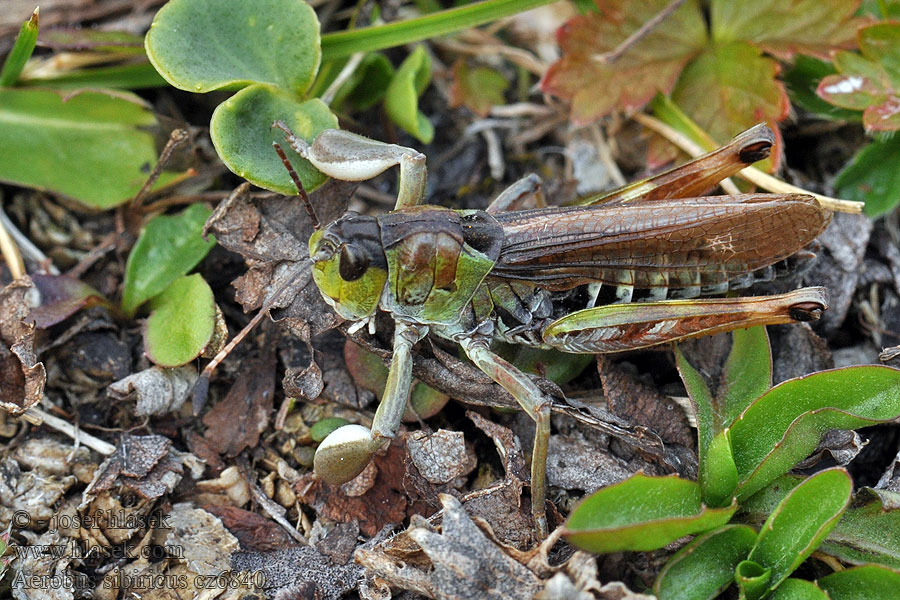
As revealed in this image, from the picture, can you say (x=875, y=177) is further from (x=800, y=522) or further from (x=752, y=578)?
(x=752, y=578)

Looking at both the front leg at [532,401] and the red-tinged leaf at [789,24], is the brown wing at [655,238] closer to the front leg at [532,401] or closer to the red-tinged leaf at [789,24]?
the front leg at [532,401]

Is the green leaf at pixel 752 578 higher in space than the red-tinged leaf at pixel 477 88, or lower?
lower

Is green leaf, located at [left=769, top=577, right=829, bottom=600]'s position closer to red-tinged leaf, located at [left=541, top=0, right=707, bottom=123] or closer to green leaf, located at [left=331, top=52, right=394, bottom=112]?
red-tinged leaf, located at [left=541, top=0, right=707, bottom=123]

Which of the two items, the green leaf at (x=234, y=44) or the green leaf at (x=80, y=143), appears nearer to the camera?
the green leaf at (x=234, y=44)

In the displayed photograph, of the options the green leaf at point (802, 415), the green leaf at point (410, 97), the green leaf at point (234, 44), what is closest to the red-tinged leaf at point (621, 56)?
the green leaf at point (410, 97)

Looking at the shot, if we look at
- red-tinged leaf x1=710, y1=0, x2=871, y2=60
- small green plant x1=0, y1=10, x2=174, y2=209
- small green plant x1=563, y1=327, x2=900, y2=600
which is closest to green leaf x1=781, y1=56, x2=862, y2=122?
red-tinged leaf x1=710, y1=0, x2=871, y2=60

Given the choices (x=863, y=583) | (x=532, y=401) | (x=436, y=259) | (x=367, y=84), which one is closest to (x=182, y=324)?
(x=436, y=259)
